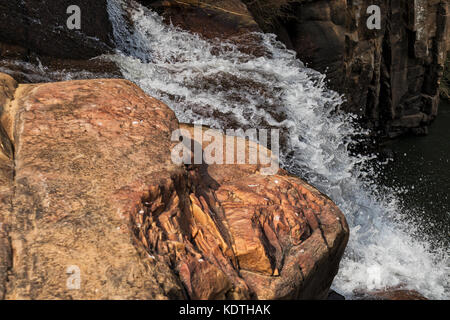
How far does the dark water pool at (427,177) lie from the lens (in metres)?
5.45

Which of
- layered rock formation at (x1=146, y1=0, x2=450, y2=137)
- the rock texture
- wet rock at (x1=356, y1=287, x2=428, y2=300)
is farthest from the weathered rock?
wet rock at (x1=356, y1=287, x2=428, y2=300)

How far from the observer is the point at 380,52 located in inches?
282

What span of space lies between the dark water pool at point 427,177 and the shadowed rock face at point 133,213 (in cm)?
307

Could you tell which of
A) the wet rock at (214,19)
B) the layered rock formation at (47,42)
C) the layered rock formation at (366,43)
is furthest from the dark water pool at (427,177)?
the layered rock formation at (47,42)

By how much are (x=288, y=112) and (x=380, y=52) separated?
10.7ft

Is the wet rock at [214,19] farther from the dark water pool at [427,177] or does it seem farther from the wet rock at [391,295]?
the wet rock at [391,295]

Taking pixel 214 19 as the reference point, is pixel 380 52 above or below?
below

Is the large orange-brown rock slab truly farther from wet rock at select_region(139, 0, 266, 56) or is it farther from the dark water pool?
the dark water pool

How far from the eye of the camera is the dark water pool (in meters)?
5.45

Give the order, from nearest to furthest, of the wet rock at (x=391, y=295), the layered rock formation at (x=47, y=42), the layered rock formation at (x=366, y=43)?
the wet rock at (x=391, y=295)
the layered rock formation at (x=47, y=42)
the layered rock formation at (x=366, y=43)

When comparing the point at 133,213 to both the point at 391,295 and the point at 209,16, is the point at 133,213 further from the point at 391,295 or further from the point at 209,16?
the point at 209,16

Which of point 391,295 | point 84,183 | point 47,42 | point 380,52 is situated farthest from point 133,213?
point 380,52

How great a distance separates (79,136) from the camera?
2297 millimetres

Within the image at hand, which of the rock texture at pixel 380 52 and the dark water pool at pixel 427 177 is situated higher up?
the rock texture at pixel 380 52
